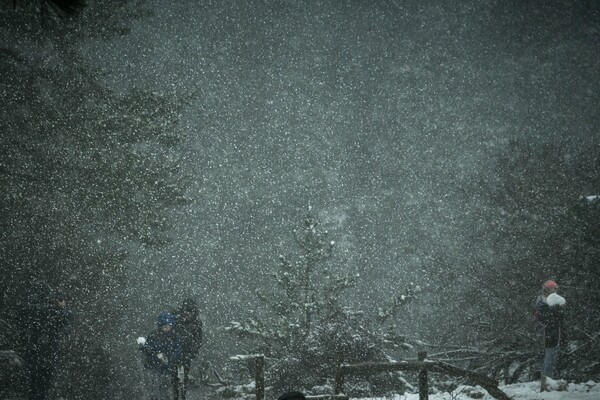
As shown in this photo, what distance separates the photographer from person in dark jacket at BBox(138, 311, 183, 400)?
8102mm

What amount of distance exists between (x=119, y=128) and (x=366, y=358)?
9.28m

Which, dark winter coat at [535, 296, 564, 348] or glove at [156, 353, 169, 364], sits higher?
dark winter coat at [535, 296, 564, 348]

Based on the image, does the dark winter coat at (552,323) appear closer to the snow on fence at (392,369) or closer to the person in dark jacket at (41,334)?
the snow on fence at (392,369)

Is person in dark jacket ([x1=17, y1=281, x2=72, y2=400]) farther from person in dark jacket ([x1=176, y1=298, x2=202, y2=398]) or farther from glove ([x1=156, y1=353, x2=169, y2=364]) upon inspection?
person in dark jacket ([x1=176, y1=298, x2=202, y2=398])

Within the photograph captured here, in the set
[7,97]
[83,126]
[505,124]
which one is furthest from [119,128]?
[505,124]

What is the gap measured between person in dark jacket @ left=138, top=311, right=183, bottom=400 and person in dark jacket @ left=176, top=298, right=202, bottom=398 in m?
0.13

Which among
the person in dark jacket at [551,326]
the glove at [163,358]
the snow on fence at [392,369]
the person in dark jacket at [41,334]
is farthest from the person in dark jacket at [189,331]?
the person in dark jacket at [551,326]

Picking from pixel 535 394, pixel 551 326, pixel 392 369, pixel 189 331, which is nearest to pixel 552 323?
pixel 551 326

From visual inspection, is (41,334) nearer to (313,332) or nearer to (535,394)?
(313,332)

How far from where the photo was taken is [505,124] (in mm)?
126375

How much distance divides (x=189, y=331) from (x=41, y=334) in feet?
8.07

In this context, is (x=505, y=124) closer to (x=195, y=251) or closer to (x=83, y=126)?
(x=195, y=251)

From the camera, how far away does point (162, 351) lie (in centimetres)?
816

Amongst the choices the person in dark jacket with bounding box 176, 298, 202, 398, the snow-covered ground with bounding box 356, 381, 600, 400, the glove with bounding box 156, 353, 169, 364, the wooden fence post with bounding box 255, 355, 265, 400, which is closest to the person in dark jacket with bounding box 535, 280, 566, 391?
the snow-covered ground with bounding box 356, 381, 600, 400
